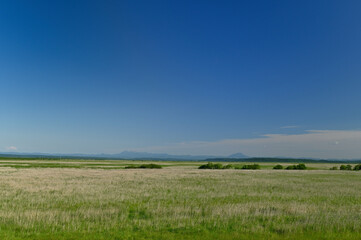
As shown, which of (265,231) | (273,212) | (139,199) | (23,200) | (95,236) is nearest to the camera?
(95,236)

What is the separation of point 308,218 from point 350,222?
2.17 m

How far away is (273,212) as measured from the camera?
17.5 metres

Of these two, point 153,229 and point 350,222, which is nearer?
point 153,229

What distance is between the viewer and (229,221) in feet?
49.1

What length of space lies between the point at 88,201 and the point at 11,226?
7.77 metres

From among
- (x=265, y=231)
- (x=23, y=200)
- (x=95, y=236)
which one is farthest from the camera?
(x=23, y=200)

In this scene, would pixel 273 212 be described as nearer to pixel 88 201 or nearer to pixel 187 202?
pixel 187 202

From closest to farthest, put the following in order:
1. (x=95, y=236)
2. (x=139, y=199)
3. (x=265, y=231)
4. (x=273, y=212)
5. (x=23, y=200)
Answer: (x=95, y=236), (x=265, y=231), (x=273, y=212), (x=23, y=200), (x=139, y=199)

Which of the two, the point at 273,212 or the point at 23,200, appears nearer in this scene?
the point at 273,212

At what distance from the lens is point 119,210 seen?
694 inches

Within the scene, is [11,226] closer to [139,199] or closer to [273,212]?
[139,199]

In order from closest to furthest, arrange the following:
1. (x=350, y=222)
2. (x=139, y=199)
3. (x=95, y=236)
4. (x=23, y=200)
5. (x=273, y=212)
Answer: (x=95, y=236)
(x=350, y=222)
(x=273, y=212)
(x=23, y=200)
(x=139, y=199)

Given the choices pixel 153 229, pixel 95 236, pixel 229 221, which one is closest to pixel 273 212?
pixel 229 221

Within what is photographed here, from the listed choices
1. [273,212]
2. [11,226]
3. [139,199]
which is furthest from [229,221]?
[11,226]
